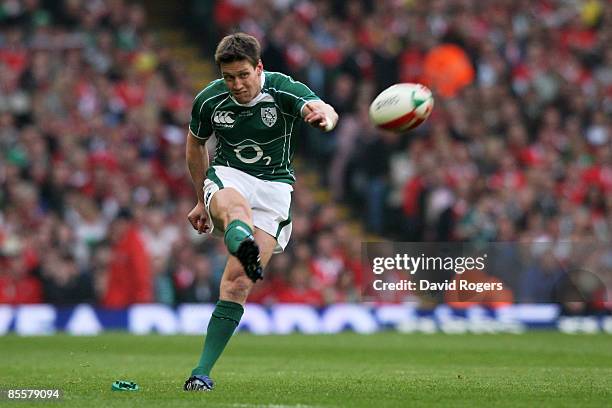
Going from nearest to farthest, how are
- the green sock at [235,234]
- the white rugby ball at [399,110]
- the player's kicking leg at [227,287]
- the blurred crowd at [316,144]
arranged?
the green sock at [235,234]
the player's kicking leg at [227,287]
the white rugby ball at [399,110]
the blurred crowd at [316,144]

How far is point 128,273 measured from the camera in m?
18.3

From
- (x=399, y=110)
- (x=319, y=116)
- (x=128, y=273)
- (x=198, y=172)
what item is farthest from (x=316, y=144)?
(x=319, y=116)

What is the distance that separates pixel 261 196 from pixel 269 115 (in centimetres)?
58

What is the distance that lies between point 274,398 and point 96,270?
35.9 ft

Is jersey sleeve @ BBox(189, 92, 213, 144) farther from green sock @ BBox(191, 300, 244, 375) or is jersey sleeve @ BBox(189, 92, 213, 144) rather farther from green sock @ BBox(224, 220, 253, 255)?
green sock @ BBox(191, 300, 244, 375)

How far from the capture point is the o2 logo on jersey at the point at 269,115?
8.96 metres

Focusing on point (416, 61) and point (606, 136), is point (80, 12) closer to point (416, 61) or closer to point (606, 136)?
point (416, 61)

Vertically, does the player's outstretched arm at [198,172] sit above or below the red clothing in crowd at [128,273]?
below

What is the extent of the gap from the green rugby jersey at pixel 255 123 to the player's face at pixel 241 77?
0.57 ft

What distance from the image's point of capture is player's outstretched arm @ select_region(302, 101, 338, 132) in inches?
319

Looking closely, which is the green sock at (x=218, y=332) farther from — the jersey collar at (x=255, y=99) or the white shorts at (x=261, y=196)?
the jersey collar at (x=255, y=99)

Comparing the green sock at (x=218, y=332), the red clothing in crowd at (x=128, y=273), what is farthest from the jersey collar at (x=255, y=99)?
the red clothing in crowd at (x=128, y=273)

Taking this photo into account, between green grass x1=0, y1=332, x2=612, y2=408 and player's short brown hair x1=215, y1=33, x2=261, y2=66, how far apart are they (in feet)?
7.42

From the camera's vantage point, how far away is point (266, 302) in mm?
18516
